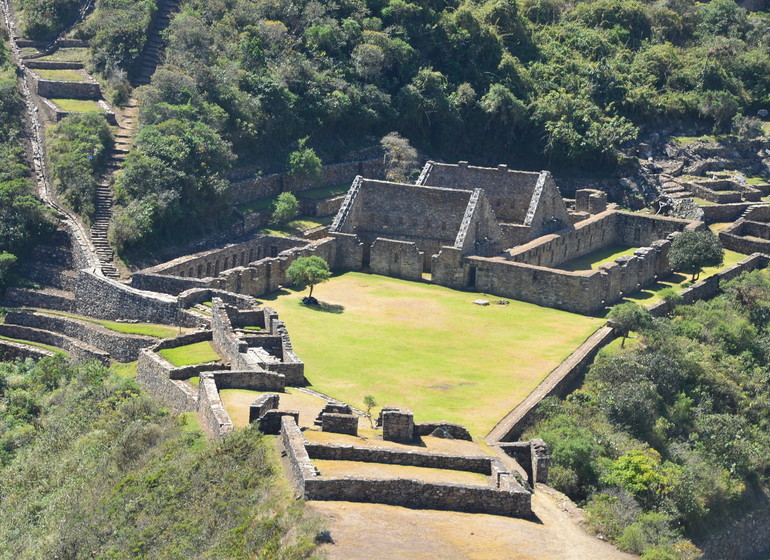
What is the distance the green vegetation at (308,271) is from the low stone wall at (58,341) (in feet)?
34.9

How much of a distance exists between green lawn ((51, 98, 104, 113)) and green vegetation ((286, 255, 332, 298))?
20437 mm

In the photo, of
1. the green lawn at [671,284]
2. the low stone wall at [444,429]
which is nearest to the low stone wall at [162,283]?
the green lawn at [671,284]

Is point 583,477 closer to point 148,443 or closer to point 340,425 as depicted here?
point 340,425

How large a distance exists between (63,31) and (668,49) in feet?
145

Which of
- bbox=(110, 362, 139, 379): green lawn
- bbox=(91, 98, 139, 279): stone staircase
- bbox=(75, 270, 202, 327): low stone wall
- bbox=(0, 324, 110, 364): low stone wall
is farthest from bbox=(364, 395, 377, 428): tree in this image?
bbox=(91, 98, 139, 279): stone staircase

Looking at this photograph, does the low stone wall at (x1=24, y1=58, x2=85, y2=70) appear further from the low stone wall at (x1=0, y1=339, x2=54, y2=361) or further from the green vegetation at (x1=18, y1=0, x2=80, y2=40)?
the low stone wall at (x1=0, y1=339, x2=54, y2=361)

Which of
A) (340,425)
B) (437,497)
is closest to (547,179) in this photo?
(340,425)

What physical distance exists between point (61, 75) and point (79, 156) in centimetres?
1445

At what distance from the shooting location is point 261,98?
84625mm

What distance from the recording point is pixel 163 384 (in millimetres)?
51719

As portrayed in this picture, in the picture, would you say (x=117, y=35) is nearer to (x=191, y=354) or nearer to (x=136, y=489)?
(x=191, y=354)

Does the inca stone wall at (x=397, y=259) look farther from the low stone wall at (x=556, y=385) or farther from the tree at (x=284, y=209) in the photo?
the low stone wall at (x=556, y=385)

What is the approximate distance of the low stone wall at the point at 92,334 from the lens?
59250mm

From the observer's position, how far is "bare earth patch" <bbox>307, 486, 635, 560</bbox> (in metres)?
33.9
